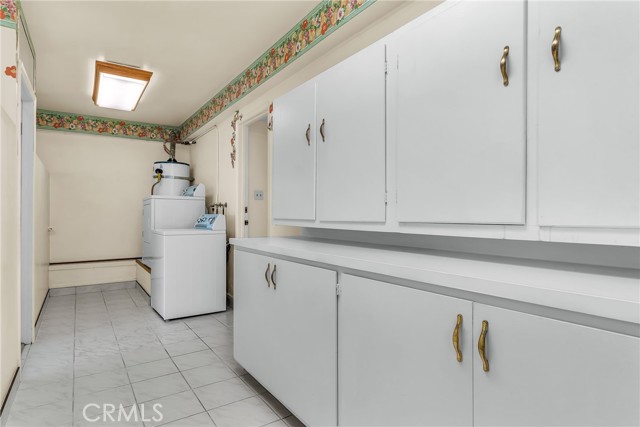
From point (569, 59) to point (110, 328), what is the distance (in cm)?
404

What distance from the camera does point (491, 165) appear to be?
3.82 feet

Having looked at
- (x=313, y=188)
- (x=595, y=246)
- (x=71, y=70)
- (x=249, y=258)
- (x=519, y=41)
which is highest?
(x=71, y=70)

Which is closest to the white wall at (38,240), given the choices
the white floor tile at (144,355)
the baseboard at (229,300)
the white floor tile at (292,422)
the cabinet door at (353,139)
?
the white floor tile at (144,355)

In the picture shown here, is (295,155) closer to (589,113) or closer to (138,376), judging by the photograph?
(589,113)

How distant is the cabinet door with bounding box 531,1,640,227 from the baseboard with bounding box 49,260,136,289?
5.86 meters

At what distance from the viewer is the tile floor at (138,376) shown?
6.44 ft

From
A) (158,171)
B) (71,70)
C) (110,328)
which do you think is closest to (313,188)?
(110,328)

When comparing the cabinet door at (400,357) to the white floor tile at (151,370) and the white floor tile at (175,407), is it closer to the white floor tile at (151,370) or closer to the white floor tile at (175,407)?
the white floor tile at (175,407)

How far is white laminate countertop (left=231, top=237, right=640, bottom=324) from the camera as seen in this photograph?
77 cm

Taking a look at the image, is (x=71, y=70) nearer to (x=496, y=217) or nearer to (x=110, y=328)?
(x=110, y=328)

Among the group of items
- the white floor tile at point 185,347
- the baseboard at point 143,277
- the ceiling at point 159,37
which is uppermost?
the ceiling at point 159,37

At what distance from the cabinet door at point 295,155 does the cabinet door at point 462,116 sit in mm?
690

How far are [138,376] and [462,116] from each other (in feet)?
8.56

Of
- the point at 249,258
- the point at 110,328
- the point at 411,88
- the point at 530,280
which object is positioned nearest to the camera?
the point at 530,280
